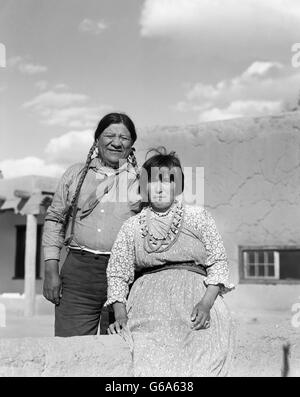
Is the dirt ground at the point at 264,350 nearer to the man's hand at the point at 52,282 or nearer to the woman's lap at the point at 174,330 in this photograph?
the woman's lap at the point at 174,330

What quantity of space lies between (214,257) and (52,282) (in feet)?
2.83

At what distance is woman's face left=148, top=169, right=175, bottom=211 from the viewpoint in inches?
109

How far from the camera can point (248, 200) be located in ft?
25.8

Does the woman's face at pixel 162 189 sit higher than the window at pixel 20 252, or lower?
higher

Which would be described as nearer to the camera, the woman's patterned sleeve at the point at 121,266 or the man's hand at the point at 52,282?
the woman's patterned sleeve at the point at 121,266

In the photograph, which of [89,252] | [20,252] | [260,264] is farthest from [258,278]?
[20,252]

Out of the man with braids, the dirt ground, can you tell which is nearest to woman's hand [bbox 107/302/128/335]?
the man with braids

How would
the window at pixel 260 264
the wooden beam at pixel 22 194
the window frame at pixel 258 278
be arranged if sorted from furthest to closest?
1. the wooden beam at pixel 22 194
2. the window at pixel 260 264
3. the window frame at pixel 258 278

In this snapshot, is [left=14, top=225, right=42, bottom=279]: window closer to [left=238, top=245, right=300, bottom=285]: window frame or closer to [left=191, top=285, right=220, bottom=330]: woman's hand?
[left=238, top=245, right=300, bottom=285]: window frame

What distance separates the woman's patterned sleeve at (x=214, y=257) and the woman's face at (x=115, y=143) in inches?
24.7

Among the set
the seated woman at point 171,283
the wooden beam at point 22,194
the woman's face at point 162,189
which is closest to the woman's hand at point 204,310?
the seated woman at point 171,283

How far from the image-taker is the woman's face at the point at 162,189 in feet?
9.05

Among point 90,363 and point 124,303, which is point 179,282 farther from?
point 90,363
